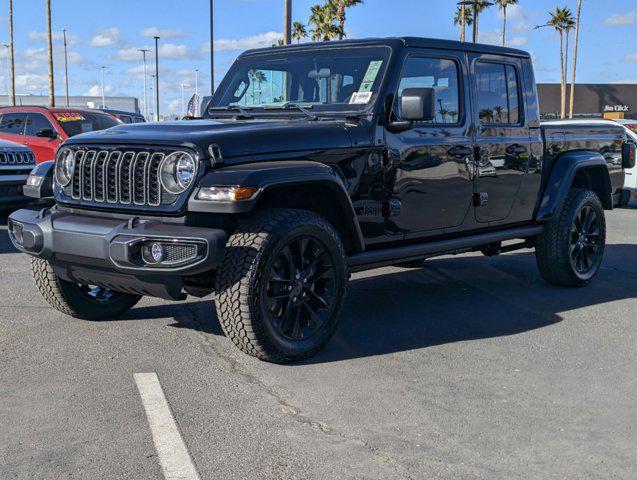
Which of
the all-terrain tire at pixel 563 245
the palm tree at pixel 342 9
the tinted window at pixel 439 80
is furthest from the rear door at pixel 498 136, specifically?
the palm tree at pixel 342 9

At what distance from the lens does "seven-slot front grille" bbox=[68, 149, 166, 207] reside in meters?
4.70

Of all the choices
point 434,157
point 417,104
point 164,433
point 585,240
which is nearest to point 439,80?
point 434,157

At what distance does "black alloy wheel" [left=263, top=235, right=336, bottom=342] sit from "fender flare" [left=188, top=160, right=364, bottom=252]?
1.13ft

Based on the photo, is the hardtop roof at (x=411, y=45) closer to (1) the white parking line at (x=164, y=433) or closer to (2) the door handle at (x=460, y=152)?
(2) the door handle at (x=460, y=152)

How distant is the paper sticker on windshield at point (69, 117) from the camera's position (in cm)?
1447

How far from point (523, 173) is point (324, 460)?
3.95 m

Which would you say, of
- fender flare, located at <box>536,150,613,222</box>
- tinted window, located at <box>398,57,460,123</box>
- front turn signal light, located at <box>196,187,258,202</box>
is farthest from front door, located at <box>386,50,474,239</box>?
front turn signal light, located at <box>196,187,258,202</box>

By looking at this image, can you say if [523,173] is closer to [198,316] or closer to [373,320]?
[373,320]

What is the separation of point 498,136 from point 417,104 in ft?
4.75

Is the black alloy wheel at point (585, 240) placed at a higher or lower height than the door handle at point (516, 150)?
lower

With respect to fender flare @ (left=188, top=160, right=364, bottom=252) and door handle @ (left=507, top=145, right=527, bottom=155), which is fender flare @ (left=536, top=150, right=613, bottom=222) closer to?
door handle @ (left=507, top=145, right=527, bottom=155)

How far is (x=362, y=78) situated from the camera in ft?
18.6

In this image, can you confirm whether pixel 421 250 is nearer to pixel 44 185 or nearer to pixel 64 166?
pixel 64 166

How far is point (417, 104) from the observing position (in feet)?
17.3
